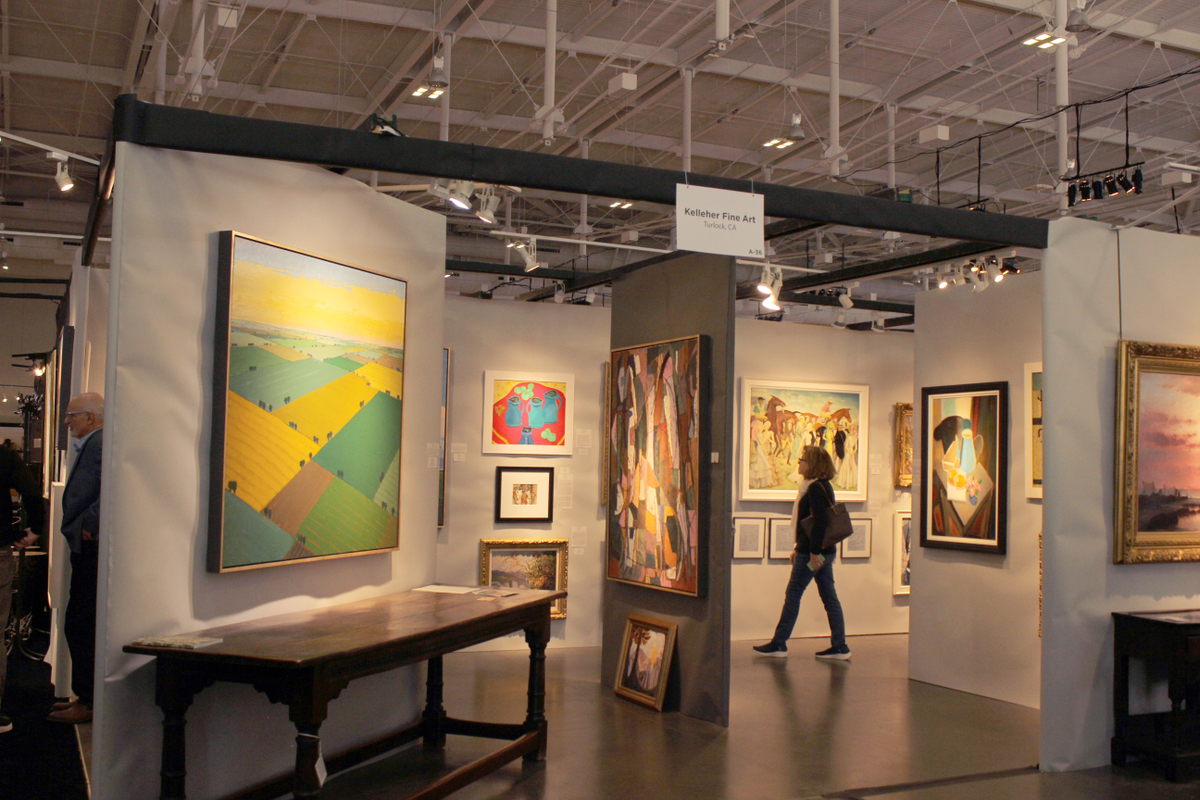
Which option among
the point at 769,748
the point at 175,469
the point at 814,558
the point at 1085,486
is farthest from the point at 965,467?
the point at 175,469

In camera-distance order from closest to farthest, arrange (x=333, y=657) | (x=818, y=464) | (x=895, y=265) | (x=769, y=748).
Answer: (x=333, y=657)
(x=769, y=748)
(x=895, y=265)
(x=818, y=464)

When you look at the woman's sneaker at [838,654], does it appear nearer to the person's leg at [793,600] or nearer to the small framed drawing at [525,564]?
the person's leg at [793,600]

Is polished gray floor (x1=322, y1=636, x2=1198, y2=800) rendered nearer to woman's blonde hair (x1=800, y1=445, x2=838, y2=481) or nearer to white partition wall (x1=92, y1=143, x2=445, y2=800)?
white partition wall (x1=92, y1=143, x2=445, y2=800)

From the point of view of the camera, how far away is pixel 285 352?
175 inches

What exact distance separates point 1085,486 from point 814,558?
3.11 meters

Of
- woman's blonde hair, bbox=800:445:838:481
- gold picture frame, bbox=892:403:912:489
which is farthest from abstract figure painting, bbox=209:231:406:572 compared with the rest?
gold picture frame, bbox=892:403:912:489

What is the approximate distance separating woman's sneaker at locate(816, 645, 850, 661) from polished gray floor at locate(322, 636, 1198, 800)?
1.73 feet

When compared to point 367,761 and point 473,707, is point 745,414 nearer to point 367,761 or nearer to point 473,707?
point 473,707

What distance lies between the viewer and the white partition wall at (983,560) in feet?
23.1

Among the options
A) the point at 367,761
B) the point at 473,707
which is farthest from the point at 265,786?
the point at 473,707

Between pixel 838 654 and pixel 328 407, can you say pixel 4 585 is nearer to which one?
pixel 328 407

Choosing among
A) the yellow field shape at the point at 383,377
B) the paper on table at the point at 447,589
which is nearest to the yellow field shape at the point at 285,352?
the yellow field shape at the point at 383,377

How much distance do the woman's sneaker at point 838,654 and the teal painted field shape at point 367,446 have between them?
474 centimetres

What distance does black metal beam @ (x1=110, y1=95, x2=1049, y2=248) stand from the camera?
3.88 m
